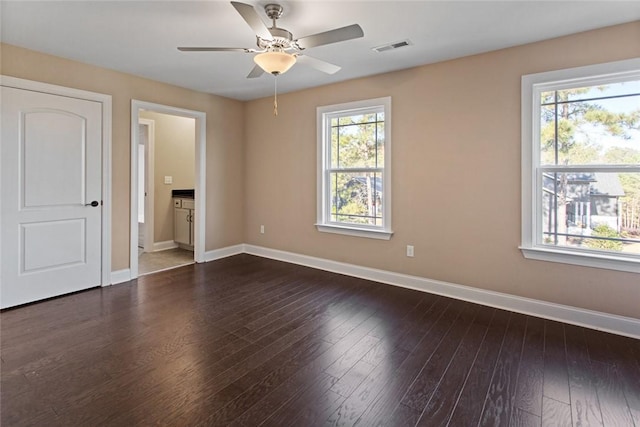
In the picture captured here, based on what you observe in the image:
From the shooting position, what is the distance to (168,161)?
19.2ft

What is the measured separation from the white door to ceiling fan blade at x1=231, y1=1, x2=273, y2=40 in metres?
2.53

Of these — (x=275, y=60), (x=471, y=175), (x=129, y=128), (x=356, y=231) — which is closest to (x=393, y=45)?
(x=275, y=60)

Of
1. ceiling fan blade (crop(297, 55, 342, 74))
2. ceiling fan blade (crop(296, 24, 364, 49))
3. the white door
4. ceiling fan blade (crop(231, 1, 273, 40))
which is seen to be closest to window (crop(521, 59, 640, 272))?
ceiling fan blade (crop(297, 55, 342, 74))

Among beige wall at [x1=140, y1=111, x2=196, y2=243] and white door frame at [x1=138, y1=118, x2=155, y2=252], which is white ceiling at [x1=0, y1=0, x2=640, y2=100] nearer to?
white door frame at [x1=138, y1=118, x2=155, y2=252]

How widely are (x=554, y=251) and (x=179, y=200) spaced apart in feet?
17.9

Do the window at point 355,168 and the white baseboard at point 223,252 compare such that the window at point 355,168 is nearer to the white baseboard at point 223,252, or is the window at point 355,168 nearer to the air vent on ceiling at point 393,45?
the air vent on ceiling at point 393,45

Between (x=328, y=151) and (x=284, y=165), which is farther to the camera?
(x=284, y=165)

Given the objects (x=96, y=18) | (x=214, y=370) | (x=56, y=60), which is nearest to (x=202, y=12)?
(x=96, y=18)

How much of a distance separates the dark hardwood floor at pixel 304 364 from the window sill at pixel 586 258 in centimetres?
55

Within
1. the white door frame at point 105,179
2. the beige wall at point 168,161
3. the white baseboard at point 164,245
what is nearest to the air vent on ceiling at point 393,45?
the white door frame at point 105,179

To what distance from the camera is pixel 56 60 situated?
3.36 m

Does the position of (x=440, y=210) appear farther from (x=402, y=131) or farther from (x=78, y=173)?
(x=78, y=173)

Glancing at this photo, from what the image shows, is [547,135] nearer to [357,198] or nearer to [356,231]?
[357,198]

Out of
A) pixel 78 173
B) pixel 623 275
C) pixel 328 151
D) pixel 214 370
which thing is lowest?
pixel 214 370
